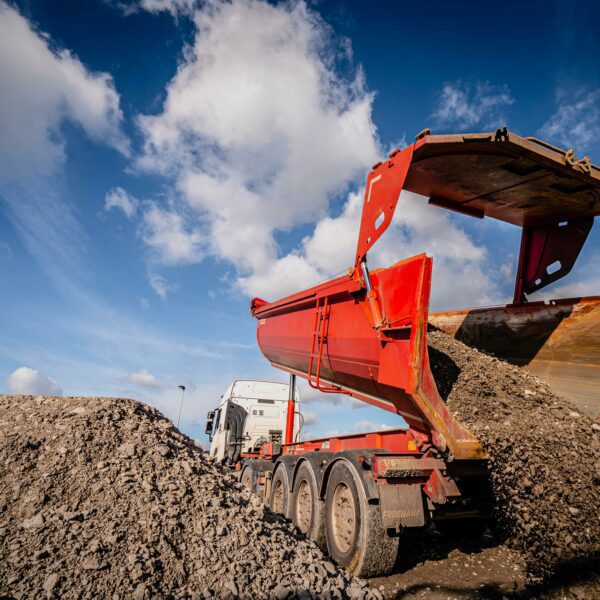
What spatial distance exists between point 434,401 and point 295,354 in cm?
330

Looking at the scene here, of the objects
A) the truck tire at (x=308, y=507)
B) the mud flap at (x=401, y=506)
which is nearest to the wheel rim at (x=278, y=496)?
the truck tire at (x=308, y=507)

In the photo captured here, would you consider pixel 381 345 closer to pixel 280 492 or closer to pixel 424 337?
pixel 424 337

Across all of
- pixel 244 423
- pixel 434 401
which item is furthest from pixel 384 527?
pixel 244 423

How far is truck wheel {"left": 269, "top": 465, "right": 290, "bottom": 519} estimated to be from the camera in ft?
18.0

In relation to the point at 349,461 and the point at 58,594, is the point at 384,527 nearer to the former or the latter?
the point at 349,461

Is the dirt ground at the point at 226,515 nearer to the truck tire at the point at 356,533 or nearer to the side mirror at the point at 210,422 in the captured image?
the truck tire at the point at 356,533

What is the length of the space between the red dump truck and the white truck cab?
4.47 m

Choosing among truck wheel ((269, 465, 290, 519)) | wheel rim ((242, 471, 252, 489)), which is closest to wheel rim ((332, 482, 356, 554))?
truck wheel ((269, 465, 290, 519))

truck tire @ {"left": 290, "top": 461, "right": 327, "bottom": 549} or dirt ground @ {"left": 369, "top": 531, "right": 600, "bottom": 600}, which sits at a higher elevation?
truck tire @ {"left": 290, "top": 461, "right": 327, "bottom": 549}

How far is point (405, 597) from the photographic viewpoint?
11.3 feet

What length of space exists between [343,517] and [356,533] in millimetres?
416

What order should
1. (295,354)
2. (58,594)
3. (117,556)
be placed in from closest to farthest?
(58,594)
(117,556)
(295,354)

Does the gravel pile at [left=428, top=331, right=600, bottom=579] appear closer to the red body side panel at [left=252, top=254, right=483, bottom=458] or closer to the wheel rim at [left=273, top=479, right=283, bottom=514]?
the red body side panel at [left=252, top=254, right=483, bottom=458]

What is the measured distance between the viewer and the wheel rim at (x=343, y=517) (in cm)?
380
